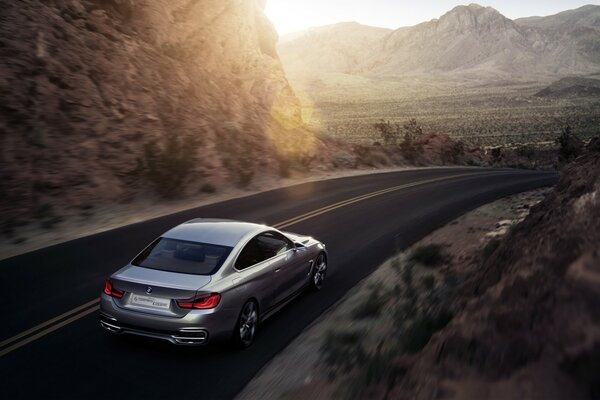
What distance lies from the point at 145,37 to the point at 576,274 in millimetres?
26069

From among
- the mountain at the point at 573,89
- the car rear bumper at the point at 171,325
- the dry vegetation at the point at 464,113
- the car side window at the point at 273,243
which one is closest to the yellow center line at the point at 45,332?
the car rear bumper at the point at 171,325

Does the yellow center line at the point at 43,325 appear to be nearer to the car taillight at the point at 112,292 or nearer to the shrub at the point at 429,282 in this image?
the car taillight at the point at 112,292

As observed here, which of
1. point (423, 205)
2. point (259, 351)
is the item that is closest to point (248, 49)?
point (423, 205)

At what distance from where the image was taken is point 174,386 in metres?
6.65

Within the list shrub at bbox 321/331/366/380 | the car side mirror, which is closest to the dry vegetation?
the car side mirror

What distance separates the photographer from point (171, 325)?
22.9ft

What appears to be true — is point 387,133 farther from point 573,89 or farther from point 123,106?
point 573,89

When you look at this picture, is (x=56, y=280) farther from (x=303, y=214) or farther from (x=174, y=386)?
(x=303, y=214)

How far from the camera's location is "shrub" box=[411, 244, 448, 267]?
11.9m

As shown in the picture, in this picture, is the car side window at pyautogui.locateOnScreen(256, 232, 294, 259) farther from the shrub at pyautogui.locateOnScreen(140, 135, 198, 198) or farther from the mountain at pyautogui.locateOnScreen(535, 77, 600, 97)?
the mountain at pyautogui.locateOnScreen(535, 77, 600, 97)

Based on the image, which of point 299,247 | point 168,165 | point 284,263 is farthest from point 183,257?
point 168,165

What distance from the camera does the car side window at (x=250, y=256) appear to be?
7.92 m

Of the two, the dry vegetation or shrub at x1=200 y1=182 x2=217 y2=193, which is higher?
shrub at x1=200 y1=182 x2=217 y2=193

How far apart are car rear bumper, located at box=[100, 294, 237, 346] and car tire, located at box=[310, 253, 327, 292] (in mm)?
3223
